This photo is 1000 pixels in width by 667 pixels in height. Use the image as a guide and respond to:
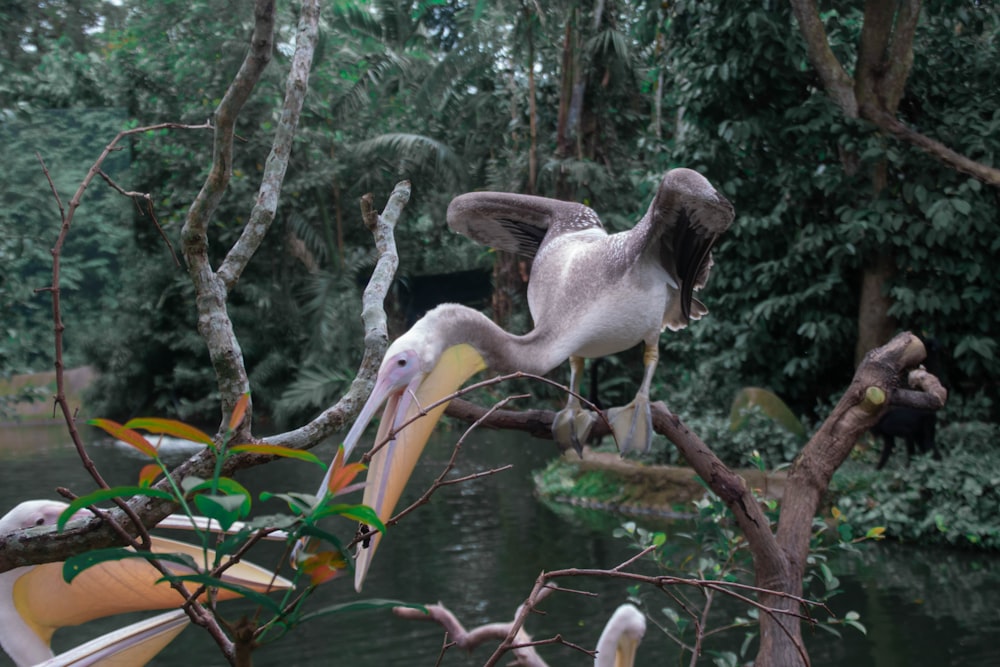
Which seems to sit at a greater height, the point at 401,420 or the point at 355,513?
the point at 355,513

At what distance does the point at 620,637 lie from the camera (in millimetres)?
1451

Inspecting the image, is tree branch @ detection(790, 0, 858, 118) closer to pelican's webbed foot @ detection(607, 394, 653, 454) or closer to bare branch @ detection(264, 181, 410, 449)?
pelican's webbed foot @ detection(607, 394, 653, 454)

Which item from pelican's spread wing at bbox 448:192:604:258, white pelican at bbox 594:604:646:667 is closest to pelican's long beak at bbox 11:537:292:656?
white pelican at bbox 594:604:646:667

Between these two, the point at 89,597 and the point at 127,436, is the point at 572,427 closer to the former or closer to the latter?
the point at 89,597

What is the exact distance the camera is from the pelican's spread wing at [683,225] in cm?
243

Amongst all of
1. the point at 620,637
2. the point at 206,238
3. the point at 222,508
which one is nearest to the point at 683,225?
the point at 620,637

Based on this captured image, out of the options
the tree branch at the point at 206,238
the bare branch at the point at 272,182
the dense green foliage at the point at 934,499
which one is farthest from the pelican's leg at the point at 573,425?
the dense green foliage at the point at 934,499

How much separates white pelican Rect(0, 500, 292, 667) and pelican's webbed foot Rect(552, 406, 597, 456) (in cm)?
145

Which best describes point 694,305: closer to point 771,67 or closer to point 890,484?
point 890,484

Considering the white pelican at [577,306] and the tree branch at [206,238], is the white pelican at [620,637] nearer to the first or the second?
the white pelican at [577,306]

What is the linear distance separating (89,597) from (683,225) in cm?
188

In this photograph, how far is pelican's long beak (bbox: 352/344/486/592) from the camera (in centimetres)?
163

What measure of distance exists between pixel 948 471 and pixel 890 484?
37cm

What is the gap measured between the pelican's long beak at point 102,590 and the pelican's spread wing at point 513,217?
6.81 ft
